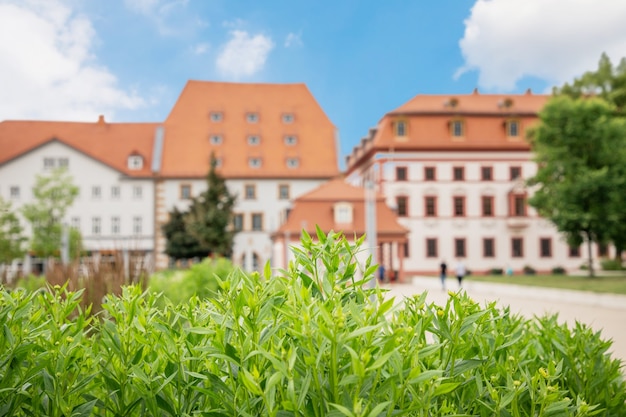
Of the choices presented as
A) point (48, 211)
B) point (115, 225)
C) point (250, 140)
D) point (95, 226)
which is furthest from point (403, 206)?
point (48, 211)

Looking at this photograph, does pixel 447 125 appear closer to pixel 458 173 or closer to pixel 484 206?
pixel 458 173

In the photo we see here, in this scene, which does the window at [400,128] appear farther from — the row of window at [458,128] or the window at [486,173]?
the window at [486,173]

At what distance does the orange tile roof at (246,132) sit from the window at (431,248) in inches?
421

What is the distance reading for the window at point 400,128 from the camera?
53.4 meters

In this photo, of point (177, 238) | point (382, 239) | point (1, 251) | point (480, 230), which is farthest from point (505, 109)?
point (1, 251)

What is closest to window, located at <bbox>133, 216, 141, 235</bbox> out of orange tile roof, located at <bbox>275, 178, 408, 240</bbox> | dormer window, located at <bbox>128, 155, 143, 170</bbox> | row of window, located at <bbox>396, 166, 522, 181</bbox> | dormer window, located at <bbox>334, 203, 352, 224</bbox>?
dormer window, located at <bbox>128, 155, 143, 170</bbox>

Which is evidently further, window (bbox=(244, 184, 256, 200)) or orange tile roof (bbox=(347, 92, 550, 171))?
window (bbox=(244, 184, 256, 200))

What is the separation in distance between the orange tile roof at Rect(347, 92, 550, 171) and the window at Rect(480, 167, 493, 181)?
5.08 ft

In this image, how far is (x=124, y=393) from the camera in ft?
7.73

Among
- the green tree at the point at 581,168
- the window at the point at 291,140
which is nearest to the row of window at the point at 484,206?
the green tree at the point at 581,168

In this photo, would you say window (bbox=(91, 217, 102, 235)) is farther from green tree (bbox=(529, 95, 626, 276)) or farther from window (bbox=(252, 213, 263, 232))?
green tree (bbox=(529, 95, 626, 276))

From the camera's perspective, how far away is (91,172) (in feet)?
175

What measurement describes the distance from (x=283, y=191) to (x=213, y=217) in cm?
1052

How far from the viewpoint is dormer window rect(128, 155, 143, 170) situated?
182ft
